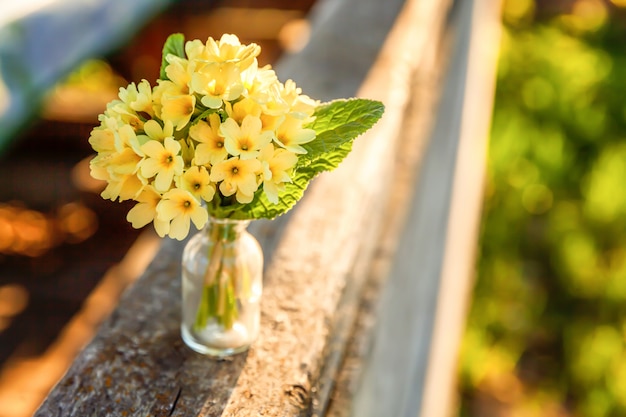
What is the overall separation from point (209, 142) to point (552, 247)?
4.07 metres

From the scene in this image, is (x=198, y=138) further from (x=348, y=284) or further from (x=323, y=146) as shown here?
(x=348, y=284)

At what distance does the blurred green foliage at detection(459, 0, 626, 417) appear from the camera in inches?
154

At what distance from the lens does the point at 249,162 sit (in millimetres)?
675

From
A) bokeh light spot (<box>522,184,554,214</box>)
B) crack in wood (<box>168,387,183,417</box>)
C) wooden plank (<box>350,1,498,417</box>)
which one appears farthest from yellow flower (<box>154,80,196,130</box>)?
bokeh light spot (<box>522,184,554,214</box>)

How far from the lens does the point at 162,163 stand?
0.67 meters

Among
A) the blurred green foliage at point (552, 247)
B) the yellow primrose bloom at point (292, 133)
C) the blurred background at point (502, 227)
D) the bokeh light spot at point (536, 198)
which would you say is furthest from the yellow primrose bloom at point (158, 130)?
the bokeh light spot at point (536, 198)

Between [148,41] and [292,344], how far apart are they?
2.88 metres

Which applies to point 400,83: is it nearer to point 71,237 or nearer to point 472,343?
point 71,237

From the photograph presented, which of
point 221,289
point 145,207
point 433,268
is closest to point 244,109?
point 145,207

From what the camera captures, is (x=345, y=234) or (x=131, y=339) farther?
(x=345, y=234)

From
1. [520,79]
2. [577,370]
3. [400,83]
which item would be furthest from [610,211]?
[400,83]

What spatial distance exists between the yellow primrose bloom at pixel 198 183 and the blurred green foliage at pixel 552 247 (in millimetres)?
3250

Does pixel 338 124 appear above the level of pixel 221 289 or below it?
above

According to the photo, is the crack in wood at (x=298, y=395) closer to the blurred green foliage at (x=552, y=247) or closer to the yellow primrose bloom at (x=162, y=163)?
the yellow primrose bloom at (x=162, y=163)
